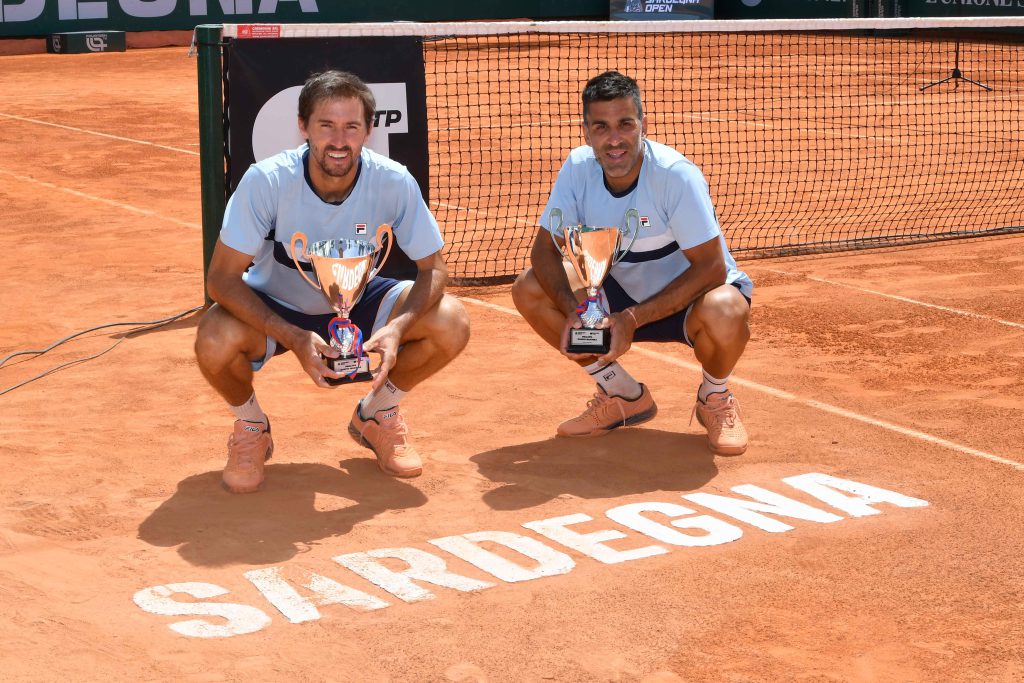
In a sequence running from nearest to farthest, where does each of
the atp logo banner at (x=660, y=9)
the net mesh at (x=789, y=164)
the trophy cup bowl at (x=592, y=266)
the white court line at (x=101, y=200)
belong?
1. the trophy cup bowl at (x=592, y=266)
2. the net mesh at (x=789, y=164)
3. the white court line at (x=101, y=200)
4. the atp logo banner at (x=660, y=9)

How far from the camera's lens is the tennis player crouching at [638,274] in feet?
17.7

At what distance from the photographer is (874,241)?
10258 mm

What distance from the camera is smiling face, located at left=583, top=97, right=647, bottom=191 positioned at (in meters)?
5.35

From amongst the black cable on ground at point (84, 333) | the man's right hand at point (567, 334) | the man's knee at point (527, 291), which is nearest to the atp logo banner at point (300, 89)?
the black cable on ground at point (84, 333)

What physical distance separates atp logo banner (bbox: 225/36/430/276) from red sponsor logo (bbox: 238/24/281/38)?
0.26 feet

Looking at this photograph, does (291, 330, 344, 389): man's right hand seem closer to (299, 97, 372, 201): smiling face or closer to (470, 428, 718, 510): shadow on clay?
(299, 97, 372, 201): smiling face

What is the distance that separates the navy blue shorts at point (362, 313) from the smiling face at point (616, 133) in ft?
2.97

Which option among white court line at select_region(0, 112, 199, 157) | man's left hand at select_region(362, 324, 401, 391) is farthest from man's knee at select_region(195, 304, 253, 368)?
white court line at select_region(0, 112, 199, 157)

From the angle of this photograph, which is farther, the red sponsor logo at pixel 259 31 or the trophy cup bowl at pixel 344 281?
the red sponsor logo at pixel 259 31

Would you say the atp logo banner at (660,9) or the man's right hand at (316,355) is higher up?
the atp logo banner at (660,9)

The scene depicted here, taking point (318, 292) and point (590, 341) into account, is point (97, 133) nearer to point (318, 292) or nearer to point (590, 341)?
point (318, 292)

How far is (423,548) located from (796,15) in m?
26.1

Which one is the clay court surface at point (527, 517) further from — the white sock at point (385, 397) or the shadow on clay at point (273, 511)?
the white sock at point (385, 397)

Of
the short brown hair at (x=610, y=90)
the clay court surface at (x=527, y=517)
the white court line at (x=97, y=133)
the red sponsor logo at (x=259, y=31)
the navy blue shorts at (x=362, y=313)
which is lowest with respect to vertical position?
the clay court surface at (x=527, y=517)
